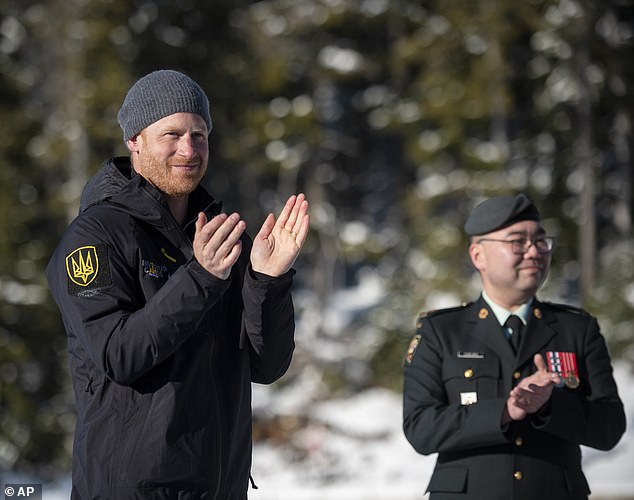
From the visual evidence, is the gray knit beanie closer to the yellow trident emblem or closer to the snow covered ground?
the yellow trident emblem

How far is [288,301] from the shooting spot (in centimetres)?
344

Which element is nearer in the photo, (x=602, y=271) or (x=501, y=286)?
(x=501, y=286)

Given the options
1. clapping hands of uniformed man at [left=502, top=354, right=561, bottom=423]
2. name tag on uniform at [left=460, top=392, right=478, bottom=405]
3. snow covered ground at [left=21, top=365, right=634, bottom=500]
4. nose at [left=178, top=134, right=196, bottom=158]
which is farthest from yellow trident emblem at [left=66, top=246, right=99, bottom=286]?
snow covered ground at [left=21, top=365, right=634, bottom=500]

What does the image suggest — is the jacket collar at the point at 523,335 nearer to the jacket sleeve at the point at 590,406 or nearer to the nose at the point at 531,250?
the jacket sleeve at the point at 590,406

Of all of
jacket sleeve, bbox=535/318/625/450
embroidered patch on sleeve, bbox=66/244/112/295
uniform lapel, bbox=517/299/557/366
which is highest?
embroidered patch on sleeve, bbox=66/244/112/295

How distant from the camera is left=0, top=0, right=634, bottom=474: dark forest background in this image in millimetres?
19594

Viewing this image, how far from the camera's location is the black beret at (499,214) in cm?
453

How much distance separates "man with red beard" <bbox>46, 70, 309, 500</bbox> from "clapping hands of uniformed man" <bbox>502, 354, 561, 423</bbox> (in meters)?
1.00

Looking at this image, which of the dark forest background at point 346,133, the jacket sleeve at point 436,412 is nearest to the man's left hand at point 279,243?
the jacket sleeve at point 436,412

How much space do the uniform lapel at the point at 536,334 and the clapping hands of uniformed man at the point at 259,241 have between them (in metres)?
1.49

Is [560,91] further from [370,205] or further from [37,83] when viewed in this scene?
[37,83]

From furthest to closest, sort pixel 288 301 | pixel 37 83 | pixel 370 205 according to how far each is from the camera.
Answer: pixel 370 205 < pixel 37 83 < pixel 288 301

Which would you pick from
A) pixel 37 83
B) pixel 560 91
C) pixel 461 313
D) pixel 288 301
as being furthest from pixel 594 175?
pixel 288 301

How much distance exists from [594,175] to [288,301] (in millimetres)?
21463
